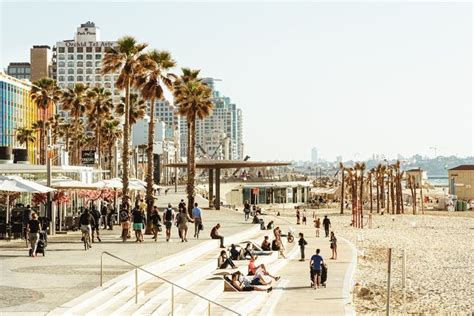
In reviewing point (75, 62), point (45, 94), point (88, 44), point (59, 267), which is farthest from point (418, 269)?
point (88, 44)

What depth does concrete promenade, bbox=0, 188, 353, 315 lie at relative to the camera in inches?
528

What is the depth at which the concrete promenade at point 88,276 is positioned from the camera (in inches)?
528

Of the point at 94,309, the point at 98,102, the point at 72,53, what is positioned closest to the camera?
the point at 94,309

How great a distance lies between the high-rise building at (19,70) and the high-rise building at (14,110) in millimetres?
75506

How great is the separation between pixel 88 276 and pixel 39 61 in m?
177

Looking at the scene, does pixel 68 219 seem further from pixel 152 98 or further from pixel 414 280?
pixel 414 280

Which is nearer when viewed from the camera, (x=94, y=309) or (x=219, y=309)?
(x=94, y=309)

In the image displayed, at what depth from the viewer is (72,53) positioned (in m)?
194

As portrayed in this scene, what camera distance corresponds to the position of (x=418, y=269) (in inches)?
1241

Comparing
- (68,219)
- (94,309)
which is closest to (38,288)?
(94,309)

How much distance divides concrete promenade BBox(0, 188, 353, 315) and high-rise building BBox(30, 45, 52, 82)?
161 metres

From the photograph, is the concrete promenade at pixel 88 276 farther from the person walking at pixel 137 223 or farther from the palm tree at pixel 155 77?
the palm tree at pixel 155 77

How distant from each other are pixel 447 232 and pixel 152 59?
1376 inches

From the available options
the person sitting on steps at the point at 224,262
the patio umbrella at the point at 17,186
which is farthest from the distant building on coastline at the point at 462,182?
the patio umbrella at the point at 17,186
